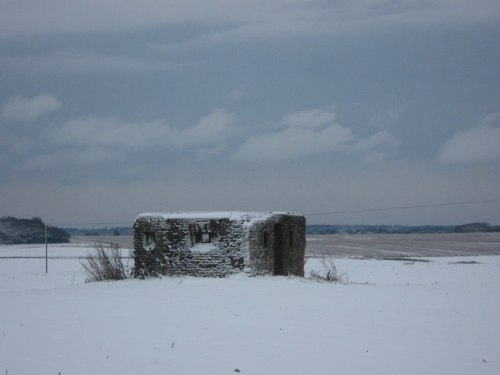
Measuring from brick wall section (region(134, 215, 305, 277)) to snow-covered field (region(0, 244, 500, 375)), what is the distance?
833 mm

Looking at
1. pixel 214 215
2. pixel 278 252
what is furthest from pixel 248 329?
pixel 278 252

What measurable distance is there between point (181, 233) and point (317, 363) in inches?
472

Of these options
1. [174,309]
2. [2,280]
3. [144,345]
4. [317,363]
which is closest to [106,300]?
[174,309]

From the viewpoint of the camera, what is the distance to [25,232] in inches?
4473

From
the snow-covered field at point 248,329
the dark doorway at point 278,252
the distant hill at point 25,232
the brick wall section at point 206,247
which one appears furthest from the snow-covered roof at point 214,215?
the distant hill at point 25,232

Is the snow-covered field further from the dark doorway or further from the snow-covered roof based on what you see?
the dark doorway

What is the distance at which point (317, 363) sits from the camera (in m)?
10.1

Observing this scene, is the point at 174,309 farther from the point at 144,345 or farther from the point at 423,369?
the point at 423,369

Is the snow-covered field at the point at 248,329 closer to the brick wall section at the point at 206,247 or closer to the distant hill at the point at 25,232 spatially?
the brick wall section at the point at 206,247

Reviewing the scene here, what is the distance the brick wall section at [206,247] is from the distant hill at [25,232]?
91699mm

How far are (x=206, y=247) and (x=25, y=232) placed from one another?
10058 centimetres

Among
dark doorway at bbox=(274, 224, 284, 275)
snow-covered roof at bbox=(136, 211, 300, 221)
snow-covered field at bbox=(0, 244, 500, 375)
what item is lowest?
snow-covered field at bbox=(0, 244, 500, 375)

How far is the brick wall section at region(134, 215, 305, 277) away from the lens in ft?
68.4

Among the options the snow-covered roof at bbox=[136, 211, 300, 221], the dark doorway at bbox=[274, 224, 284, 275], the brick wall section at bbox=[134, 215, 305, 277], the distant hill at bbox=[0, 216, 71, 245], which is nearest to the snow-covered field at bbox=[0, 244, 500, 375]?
the brick wall section at bbox=[134, 215, 305, 277]
